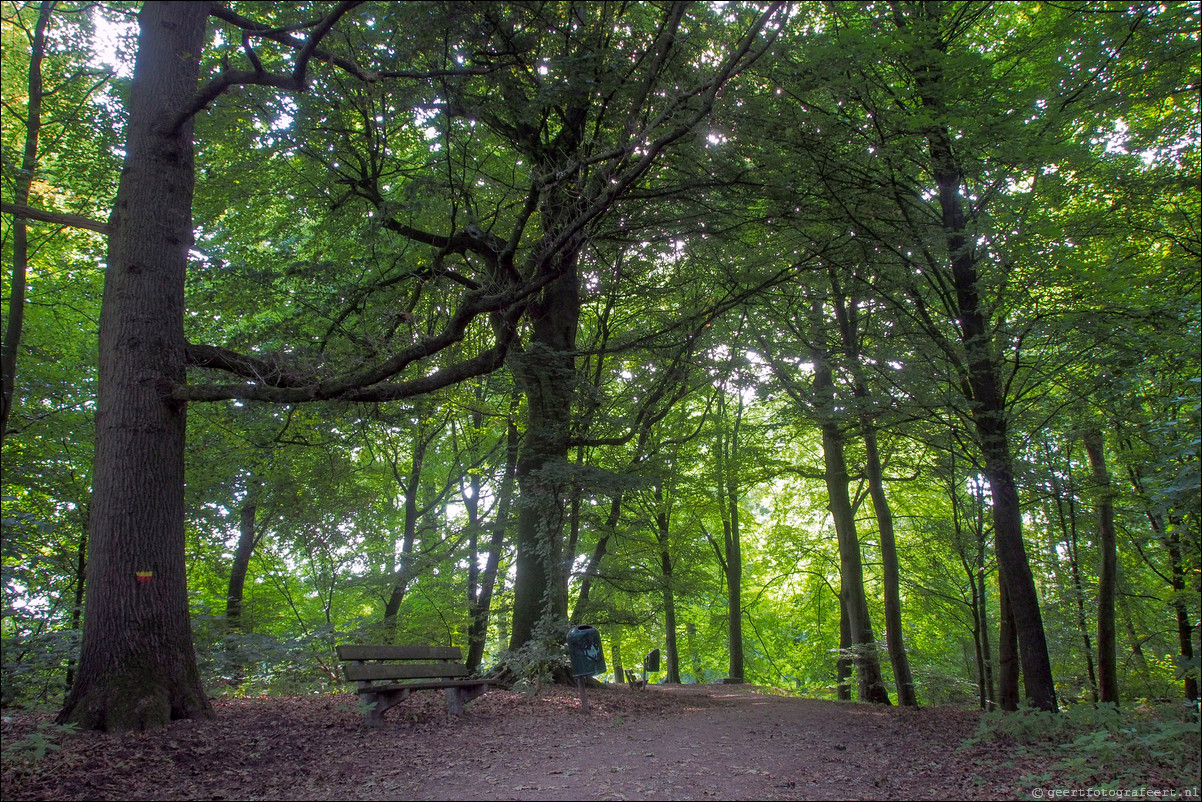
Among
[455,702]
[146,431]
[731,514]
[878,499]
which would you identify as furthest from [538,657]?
[731,514]

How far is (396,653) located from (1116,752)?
6236mm

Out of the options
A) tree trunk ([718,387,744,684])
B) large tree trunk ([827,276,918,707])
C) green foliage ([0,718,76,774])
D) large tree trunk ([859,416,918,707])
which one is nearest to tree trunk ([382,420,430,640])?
tree trunk ([718,387,744,684])

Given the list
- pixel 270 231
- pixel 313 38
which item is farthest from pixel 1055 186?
pixel 270 231

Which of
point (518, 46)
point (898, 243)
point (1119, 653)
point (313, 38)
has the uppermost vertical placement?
point (518, 46)

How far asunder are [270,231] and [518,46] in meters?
6.26

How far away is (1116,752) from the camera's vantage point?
4.91m

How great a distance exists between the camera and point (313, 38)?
5961 mm

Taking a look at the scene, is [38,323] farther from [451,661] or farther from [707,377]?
[707,377]

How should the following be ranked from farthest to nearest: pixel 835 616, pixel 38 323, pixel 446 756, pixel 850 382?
pixel 835 616
pixel 38 323
pixel 850 382
pixel 446 756

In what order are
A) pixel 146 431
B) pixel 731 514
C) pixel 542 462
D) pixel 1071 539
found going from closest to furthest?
pixel 146 431
pixel 542 462
pixel 1071 539
pixel 731 514

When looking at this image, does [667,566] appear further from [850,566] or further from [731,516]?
[850,566]

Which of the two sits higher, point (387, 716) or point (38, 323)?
point (38, 323)

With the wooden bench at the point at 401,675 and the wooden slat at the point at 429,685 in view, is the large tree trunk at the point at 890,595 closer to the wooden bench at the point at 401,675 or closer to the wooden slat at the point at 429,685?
the wooden slat at the point at 429,685

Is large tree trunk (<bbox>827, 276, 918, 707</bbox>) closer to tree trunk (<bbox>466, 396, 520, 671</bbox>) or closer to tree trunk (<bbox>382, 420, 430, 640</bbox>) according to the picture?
tree trunk (<bbox>466, 396, 520, 671</bbox>)
